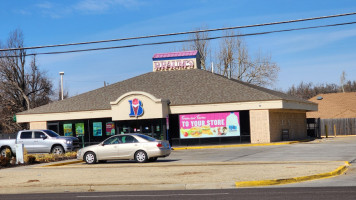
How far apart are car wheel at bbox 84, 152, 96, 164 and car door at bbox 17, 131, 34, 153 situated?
28.3 ft

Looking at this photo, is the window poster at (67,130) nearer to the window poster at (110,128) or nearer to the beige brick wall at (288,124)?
the window poster at (110,128)

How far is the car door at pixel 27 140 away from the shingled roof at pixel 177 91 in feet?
35.9

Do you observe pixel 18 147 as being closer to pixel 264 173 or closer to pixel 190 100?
pixel 264 173

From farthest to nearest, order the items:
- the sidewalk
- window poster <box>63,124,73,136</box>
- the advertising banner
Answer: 1. window poster <box>63,124,73,136</box>
2. the advertising banner
3. the sidewalk

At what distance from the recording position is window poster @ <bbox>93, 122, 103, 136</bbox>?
143 feet

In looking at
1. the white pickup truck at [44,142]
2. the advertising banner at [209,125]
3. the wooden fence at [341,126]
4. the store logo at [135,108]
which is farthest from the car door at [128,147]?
the wooden fence at [341,126]

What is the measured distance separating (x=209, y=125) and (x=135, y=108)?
6.17 m

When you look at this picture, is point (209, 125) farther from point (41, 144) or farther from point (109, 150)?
point (109, 150)

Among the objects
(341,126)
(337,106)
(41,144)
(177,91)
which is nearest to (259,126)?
(177,91)

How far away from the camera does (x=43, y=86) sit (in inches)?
2564

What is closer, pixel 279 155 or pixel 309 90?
pixel 279 155

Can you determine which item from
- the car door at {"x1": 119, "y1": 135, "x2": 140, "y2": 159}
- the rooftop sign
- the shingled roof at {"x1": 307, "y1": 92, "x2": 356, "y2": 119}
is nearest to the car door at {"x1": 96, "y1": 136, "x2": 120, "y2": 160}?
the car door at {"x1": 119, "y1": 135, "x2": 140, "y2": 159}

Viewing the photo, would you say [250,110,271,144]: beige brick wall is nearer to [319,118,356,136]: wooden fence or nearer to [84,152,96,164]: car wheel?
[84,152,96,164]: car wheel

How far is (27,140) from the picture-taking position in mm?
32281
